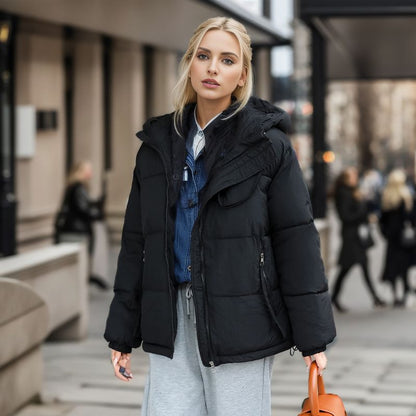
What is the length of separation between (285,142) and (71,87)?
18312 millimetres

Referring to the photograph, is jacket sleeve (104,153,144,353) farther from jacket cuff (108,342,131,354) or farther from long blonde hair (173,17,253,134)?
long blonde hair (173,17,253,134)

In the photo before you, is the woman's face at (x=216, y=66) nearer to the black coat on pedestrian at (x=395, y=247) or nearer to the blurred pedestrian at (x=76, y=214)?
the blurred pedestrian at (x=76, y=214)

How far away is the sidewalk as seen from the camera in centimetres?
659

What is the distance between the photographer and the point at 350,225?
566 inches

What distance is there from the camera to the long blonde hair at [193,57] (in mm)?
3355

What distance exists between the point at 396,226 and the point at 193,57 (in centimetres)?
1169

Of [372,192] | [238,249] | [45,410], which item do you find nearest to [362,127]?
[372,192]

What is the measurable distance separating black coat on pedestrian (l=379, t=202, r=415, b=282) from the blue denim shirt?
37.7 feet

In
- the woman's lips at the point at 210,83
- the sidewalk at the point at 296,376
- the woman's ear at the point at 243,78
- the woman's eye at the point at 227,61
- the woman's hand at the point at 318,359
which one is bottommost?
the sidewalk at the point at 296,376

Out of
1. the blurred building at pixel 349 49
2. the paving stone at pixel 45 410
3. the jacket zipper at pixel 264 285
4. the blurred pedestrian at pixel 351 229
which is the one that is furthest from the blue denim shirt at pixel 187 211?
the blurred pedestrian at pixel 351 229

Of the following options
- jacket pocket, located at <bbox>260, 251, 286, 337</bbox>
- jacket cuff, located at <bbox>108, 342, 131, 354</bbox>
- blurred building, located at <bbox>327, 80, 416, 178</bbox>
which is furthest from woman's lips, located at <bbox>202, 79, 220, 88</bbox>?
blurred building, located at <bbox>327, 80, 416, 178</bbox>

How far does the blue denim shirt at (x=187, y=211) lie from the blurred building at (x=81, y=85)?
27.5ft

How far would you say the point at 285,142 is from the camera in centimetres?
342

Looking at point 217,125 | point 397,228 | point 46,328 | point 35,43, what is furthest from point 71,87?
point 217,125
